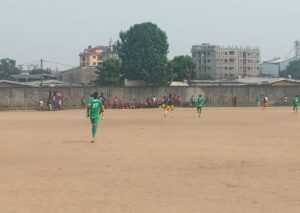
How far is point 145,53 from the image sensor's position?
268ft

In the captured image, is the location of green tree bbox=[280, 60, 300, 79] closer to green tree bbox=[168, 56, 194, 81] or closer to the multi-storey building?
the multi-storey building

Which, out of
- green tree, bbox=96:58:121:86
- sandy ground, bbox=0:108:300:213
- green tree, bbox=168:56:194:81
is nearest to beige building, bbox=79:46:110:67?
green tree, bbox=168:56:194:81

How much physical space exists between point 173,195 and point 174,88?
2048 inches

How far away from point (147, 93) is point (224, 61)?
104 meters

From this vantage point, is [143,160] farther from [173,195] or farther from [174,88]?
[174,88]

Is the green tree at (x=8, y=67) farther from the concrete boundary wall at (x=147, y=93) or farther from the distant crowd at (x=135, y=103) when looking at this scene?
the distant crowd at (x=135, y=103)

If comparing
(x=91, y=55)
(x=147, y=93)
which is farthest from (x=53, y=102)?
(x=91, y=55)

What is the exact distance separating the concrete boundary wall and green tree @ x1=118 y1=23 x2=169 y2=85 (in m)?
16.5

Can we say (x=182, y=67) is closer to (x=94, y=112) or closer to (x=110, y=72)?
(x=110, y=72)

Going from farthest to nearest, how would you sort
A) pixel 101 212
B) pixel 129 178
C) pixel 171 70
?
pixel 171 70 → pixel 129 178 → pixel 101 212

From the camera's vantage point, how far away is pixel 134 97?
58750 mm

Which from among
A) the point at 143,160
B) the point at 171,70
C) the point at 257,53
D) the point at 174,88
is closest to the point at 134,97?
the point at 174,88

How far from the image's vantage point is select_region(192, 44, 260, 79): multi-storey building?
511ft

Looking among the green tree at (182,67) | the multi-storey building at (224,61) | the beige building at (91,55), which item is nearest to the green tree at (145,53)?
the green tree at (182,67)
